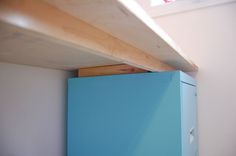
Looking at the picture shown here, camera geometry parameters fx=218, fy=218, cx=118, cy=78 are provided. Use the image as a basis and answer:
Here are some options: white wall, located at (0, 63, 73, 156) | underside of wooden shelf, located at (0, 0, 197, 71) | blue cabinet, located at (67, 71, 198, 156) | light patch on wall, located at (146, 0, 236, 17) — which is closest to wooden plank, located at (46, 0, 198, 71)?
underside of wooden shelf, located at (0, 0, 197, 71)

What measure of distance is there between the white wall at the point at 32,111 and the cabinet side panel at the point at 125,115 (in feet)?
0.28

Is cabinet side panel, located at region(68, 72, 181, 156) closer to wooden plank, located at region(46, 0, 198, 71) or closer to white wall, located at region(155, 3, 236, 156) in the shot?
wooden plank, located at region(46, 0, 198, 71)

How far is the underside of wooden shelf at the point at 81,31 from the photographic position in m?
0.35

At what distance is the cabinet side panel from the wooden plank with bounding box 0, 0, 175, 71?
11.1 inches

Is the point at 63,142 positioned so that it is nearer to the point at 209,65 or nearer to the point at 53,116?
the point at 53,116

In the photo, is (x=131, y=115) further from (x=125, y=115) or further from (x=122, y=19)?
(x=122, y=19)

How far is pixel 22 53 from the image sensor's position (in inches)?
29.8

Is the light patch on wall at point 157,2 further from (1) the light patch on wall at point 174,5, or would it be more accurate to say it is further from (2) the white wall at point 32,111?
(2) the white wall at point 32,111

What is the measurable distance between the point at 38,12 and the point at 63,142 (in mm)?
970

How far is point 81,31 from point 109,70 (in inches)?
22.8

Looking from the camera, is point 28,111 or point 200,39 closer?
point 28,111

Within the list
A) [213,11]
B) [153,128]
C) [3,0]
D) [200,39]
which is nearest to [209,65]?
[200,39]

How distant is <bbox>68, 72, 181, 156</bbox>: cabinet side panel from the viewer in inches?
33.4

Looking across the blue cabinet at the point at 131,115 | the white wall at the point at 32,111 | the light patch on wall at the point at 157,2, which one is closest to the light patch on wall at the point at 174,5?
the light patch on wall at the point at 157,2
